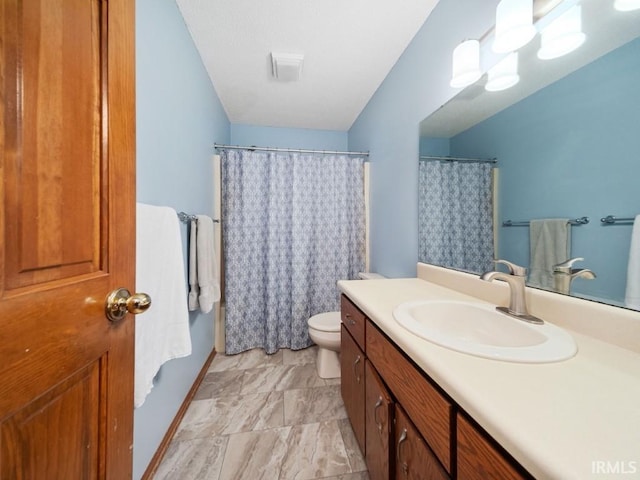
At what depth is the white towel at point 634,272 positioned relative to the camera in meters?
0.61

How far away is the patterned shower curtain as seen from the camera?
208 cm

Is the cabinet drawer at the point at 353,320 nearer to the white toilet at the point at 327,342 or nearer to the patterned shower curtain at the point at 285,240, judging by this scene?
the white toilet at the point at 327,342

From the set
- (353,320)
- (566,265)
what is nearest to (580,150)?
(566,265)

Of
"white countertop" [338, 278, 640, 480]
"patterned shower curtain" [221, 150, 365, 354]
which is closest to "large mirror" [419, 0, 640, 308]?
"white countertop" [338, 278, 640, 480]

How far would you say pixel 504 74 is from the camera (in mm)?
944

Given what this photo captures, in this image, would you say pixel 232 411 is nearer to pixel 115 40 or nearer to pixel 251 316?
pixel 251 316

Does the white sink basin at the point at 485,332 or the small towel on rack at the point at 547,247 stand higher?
the small towel on rack at the point at 547,247

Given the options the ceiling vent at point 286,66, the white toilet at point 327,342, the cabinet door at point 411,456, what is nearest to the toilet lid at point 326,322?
the white toilet at point 327,342

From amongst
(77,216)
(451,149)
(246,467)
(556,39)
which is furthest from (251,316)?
(556,39)

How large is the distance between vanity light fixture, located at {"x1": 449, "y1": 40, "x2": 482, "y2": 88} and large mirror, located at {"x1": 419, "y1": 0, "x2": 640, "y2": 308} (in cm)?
13

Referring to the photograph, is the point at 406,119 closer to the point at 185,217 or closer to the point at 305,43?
the point at 305,43

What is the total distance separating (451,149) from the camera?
1.24 metres

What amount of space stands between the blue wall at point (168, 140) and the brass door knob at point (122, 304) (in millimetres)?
540

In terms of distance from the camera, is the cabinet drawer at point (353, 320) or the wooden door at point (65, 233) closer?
the wooden door at point (65, 233)
